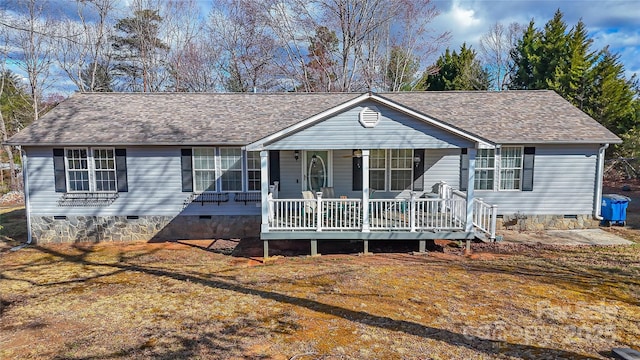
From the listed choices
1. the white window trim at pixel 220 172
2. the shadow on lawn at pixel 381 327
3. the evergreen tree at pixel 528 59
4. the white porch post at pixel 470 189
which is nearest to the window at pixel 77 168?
the white window trim at pixel 220 172

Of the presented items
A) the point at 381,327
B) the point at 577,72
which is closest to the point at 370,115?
the point at 381,327

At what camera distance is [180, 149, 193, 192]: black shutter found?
11.9 m

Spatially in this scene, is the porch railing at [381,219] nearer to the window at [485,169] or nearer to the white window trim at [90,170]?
the window at [485,169]

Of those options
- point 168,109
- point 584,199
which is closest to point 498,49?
point 584,199

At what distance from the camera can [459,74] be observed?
3206cm

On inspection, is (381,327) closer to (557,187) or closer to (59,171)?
(557,187)

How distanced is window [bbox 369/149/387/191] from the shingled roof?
188 centimetres

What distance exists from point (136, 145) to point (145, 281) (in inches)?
206

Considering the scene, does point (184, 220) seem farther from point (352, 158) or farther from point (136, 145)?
point (352, 158)

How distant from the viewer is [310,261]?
9.54 meters

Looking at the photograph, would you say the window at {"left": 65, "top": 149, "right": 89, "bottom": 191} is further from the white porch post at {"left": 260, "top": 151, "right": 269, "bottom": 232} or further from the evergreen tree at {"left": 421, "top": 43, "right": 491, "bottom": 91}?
the evergreen tree at {"left": 421, "top": 43, "right": 491, "bottom": 91}

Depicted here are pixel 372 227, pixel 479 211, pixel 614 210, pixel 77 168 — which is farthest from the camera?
pixel 614 210

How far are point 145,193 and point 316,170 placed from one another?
573 cm

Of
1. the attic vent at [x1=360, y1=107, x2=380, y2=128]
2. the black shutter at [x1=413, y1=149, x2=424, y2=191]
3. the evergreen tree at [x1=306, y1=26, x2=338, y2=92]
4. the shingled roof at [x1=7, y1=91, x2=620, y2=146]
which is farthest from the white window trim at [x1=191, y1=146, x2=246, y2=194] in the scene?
the evergreen tree at [x1=306, y1=26, x2=338, y2=92]
